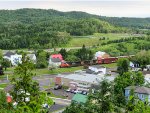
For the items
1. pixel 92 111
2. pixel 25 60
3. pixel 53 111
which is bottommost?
pixel 53 111

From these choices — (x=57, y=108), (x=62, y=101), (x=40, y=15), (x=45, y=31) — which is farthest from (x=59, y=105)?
(x=40, y=15)

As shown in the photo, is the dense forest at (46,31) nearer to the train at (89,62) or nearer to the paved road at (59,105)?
the train at (89,62)

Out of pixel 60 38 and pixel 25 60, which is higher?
pixel 25 60

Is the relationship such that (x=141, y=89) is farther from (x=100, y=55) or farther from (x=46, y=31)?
(x=46, y=31)

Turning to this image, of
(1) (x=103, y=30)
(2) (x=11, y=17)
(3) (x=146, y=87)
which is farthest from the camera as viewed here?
(2) (x=11, y=17)

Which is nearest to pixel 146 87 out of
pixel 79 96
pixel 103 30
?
pixel 79 96

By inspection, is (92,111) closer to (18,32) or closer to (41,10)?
(18,32)

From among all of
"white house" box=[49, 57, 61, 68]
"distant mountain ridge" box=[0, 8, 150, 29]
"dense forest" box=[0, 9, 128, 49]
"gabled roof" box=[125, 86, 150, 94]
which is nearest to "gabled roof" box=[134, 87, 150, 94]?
"gabled roof" box=[125, 86, 150, 94]

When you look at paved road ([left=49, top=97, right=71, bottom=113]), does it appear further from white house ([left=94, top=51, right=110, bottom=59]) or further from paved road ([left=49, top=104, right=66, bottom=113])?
white house ([left=94, top=51, right=110, bottom=59])

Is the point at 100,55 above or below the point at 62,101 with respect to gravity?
above

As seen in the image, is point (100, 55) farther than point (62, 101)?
Yes

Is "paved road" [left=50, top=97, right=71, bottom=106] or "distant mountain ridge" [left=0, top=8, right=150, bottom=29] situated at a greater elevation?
"distant mountain ridge" [left=0, top=8, right=150, bottom=29]
